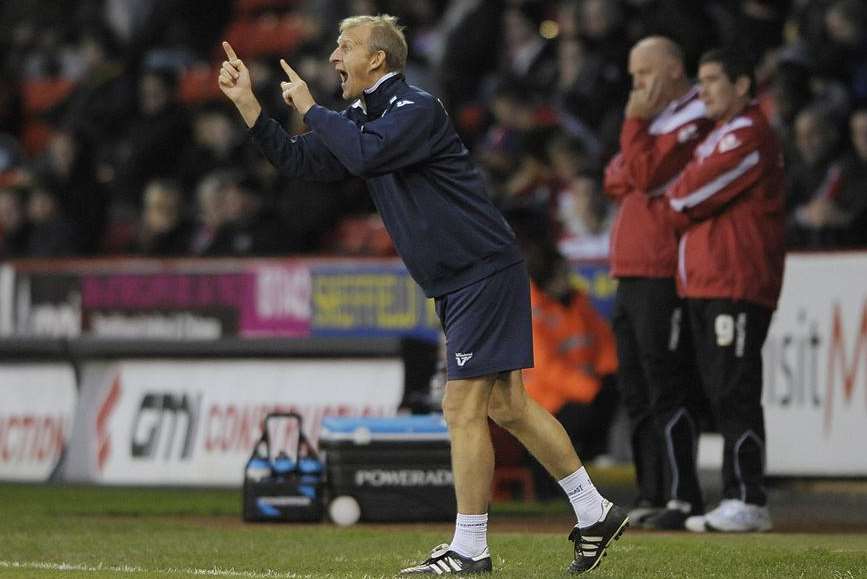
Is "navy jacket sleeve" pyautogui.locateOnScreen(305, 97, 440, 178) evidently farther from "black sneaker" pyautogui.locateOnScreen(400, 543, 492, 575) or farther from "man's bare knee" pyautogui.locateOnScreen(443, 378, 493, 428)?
"black sneaker" pyautogui.locateOnScreen(400, 543, 492, 575)

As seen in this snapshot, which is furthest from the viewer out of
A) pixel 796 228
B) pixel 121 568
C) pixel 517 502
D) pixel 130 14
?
pixel 130 14

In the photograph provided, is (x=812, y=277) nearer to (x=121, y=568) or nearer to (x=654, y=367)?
(x=654, y=367)

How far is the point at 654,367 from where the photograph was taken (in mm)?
9797

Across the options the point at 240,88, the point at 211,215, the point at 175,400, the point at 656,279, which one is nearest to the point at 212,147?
the point at 211,215

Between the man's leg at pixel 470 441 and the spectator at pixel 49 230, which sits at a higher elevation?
the spectator at pixel 49 230

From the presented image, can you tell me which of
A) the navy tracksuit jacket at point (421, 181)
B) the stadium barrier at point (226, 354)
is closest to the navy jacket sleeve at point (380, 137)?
the navy tracksuit jacket at point (421, 181)

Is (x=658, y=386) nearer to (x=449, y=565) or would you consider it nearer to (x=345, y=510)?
(x=345, y=510)

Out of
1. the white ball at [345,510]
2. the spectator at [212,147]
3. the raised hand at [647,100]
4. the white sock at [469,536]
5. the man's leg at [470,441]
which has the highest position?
the spectator at [212,147]

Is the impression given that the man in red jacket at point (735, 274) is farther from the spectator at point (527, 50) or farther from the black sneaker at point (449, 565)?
the spectator at point (527, 50)

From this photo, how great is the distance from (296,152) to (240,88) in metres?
0.35

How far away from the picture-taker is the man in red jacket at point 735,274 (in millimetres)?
9430

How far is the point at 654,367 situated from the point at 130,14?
12608 millimetres

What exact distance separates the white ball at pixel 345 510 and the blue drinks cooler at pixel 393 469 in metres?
0.01

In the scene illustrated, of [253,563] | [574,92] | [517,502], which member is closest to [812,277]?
[517,502]
